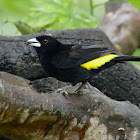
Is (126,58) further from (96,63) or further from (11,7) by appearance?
(11,7)

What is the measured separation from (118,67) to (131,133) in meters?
0.86

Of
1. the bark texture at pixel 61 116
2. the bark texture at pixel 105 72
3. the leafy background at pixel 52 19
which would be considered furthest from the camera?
the leafy background at pixel 52 19

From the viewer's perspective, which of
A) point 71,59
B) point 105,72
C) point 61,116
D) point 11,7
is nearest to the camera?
point 11,7

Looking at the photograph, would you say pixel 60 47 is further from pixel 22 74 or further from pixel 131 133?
pixel 131 133

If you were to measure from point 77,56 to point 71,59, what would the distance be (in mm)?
53

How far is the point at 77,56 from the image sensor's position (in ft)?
9.05

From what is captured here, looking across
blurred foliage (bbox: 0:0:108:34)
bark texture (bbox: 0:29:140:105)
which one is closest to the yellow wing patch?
bark texture (bbox: 0:29:140:105)

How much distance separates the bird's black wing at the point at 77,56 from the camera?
2.73m

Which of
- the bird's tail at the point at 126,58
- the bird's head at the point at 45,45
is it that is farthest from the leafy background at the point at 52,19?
the bird's tail at the point at 126,58

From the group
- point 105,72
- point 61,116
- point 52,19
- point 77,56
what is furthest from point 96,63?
point 52,19

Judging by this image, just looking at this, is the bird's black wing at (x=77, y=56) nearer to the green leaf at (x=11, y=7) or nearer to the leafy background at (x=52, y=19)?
the green leaf at (x=11, y=7)

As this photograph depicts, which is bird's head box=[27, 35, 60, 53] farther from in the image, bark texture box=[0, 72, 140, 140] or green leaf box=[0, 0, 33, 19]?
green leaf box=[0, 0, 33, 19]

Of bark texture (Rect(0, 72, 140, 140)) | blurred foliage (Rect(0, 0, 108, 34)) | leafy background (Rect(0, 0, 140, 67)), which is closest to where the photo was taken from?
bark texture (Rect(0, 72, 140, 140))

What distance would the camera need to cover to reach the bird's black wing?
8.95 ft
